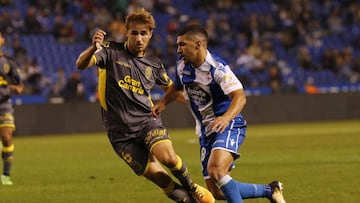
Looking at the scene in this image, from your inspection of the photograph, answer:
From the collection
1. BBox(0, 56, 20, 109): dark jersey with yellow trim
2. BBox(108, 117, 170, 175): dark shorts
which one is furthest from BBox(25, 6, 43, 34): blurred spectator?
BBox(108, 117, 170, 175): dark shorts

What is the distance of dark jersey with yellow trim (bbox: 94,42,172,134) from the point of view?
917 centimetres

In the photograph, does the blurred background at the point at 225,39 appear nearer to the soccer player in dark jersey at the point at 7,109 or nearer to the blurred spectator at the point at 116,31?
the blurred spectator at the point at 116,31

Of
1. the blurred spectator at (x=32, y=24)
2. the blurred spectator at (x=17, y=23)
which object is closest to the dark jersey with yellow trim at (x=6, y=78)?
the blurred spectator at (x=17, y=23)

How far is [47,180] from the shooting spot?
13.6 metres

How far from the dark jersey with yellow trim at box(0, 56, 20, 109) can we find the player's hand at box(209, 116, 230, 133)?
590cm

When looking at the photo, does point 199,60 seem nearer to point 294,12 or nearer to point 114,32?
point 114,32

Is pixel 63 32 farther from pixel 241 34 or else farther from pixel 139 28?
pixel 139 28

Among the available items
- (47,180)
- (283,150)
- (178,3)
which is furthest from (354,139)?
(178,3)

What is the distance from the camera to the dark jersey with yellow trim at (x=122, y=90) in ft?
30.1

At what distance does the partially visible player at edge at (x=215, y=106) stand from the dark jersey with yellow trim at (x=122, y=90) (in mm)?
438

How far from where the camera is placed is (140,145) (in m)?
9.24

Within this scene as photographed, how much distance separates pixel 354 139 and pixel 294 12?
15.5 metres

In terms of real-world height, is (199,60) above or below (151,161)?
above

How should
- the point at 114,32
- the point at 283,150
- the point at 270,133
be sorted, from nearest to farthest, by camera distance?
the point at 283,150 < the point at 270,133 < the point at 114,32
